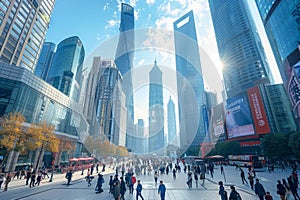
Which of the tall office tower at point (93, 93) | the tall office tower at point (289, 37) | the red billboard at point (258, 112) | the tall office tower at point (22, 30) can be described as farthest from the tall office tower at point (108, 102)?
the tall office tower at point (289, 37)

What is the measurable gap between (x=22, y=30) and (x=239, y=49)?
412 ft

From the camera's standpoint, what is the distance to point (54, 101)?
4122 cm

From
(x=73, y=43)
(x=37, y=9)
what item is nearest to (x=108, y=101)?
(x=73, y=43)

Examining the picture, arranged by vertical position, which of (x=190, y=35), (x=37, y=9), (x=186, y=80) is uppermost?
(x=190, y=35)

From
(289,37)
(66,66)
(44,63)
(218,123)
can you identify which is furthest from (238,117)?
(44,63)

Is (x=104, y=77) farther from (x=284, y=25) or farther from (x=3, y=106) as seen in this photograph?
(x=284, y=25)

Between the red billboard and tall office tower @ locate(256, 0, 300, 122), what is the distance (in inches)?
553

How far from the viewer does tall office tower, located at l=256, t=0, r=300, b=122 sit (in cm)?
3821

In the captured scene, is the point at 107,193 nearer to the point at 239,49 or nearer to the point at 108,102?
the point at 108,102

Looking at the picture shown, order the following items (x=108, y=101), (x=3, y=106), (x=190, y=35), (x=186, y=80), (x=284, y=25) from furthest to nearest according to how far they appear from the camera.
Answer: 1. (x=190, y=35)
2. (x=186, y=80)
3. (x=108, y=101)
4. (x=284, y=25)
5. (x=3, y=106)

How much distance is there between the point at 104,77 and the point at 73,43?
3790 centimetres

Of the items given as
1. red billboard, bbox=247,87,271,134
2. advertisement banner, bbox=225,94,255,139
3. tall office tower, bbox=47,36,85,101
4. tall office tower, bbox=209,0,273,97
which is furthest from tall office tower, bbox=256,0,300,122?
tall office tower, bbox=47,36,85,101

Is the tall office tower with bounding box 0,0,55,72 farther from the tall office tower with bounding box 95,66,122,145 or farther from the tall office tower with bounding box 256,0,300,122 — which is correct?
the tall office tower with bounding box 256,0,300,122

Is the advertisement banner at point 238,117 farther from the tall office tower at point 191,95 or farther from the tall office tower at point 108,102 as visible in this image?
the tall office tower at point 108,102
